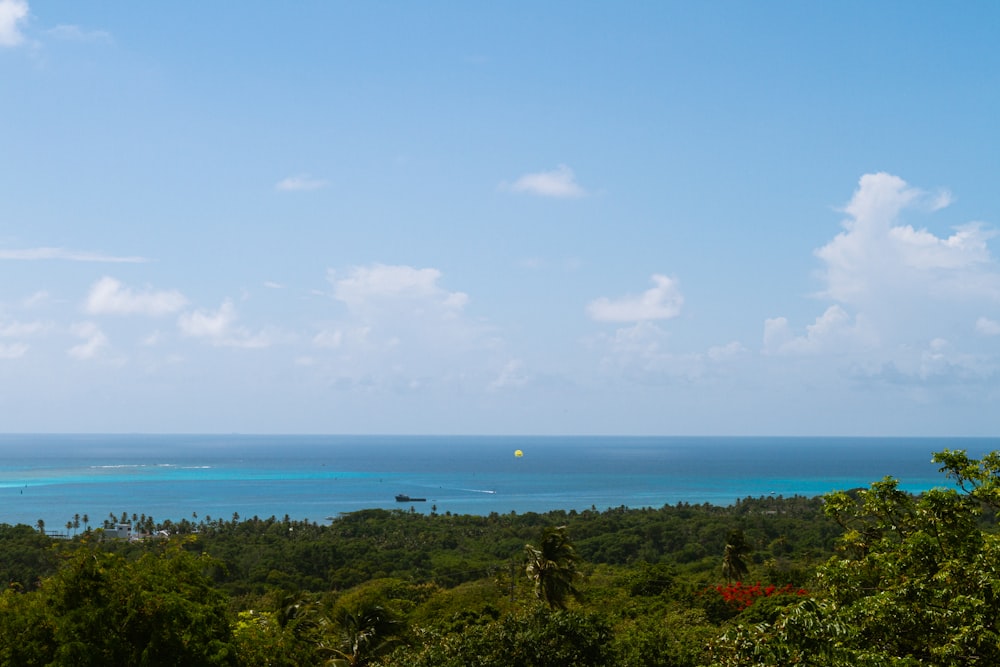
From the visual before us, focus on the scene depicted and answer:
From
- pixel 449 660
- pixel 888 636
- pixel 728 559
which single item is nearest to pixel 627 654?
pixel 449 660

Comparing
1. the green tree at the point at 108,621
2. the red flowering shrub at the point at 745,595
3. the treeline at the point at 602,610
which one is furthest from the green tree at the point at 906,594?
the red flowering shrub at the point at 745,595

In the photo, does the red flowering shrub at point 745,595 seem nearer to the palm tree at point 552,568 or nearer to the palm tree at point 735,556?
the palm tree at point 735,556

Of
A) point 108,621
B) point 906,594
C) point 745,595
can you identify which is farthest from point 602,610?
point 906,594

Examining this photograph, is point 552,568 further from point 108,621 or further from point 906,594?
point 906,594

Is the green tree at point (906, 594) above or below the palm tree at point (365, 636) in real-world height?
above

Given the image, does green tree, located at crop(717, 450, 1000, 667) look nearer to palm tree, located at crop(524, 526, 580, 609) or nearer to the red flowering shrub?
palm tree, located at crop(524, 526, 580, 609)

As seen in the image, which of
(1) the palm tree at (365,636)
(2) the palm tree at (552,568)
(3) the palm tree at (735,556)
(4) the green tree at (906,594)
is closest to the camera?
(4) the green tree at (906,594)
